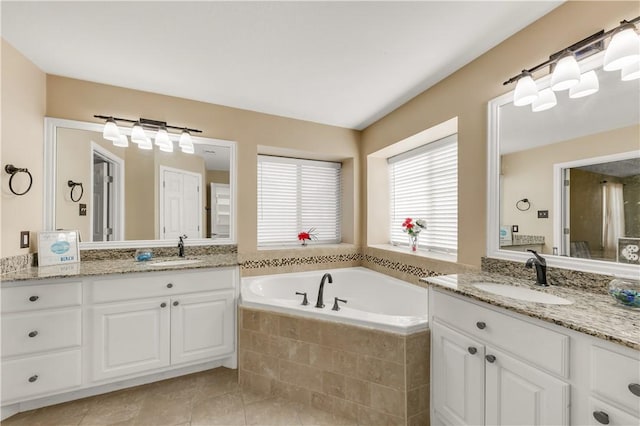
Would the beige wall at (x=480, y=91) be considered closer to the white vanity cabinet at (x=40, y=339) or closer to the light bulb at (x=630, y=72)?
the light bulb at (x=630, y=72)

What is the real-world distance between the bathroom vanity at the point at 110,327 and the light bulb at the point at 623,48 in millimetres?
2511

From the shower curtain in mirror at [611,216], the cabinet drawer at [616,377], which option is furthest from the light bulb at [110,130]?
the shower curtain in mirror at [611,216]

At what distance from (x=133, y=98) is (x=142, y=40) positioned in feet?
2.86

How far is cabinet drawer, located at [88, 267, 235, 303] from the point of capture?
1.87 m

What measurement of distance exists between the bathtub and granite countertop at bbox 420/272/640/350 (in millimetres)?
493

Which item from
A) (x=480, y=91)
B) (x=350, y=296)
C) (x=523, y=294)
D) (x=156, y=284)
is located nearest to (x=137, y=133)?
(x=156, y=284)

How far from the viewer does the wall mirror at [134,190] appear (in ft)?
7.42

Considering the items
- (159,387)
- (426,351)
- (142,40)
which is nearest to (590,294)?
(426,351)

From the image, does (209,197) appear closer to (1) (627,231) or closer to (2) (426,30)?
(2) (426,30)

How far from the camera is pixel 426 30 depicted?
165 cm

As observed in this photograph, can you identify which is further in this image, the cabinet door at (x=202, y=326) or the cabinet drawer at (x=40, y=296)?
the cabinet door at (x=202, y=326)

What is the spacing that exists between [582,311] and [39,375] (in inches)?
116

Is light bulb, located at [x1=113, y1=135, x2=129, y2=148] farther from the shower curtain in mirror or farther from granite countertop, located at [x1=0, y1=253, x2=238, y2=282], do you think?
the shower curtain in mirror

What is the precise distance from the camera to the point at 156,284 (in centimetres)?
200
